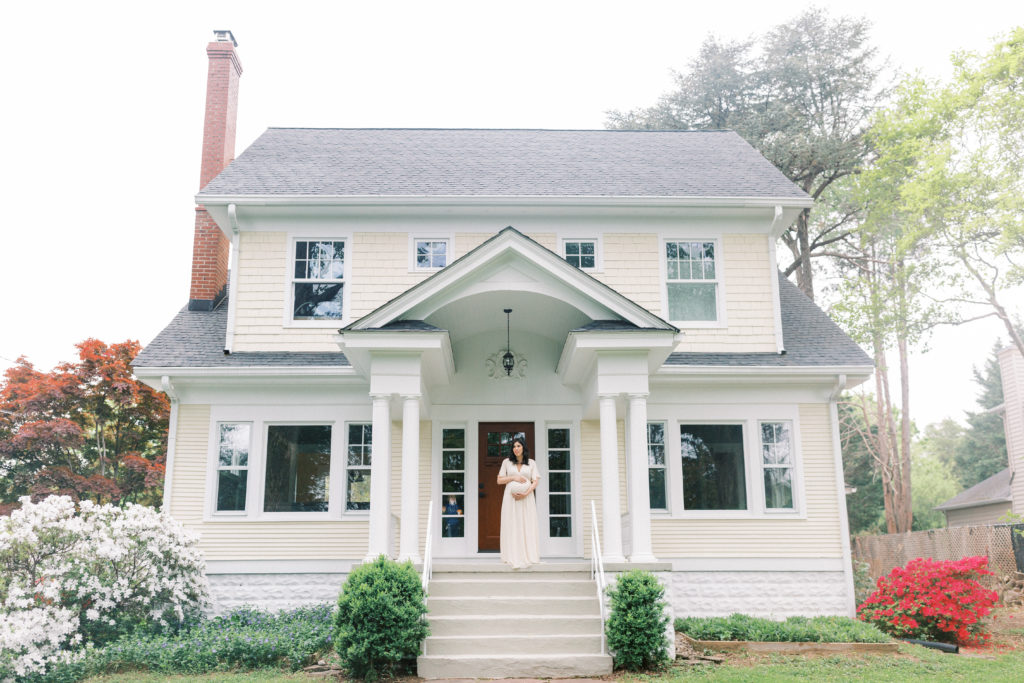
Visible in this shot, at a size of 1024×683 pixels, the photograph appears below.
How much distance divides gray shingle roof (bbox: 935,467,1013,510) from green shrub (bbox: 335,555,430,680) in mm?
23070

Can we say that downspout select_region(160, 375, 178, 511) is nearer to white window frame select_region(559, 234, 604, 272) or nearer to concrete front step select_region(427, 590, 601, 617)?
concrete front step select_region(427, 590, 601, 617)

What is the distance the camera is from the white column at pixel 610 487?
9617 millimetres

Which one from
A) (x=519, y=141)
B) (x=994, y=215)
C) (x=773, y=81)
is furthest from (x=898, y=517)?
(x=519, y=141)

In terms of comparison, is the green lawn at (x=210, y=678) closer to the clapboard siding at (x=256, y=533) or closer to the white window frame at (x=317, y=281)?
the clapboard siding at (x=256, y=533)

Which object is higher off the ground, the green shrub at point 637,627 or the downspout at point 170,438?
the downspout at point 170,438

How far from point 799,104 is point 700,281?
45.9ft

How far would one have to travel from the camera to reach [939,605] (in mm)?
10484

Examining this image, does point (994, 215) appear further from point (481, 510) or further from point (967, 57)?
point (481, 510)

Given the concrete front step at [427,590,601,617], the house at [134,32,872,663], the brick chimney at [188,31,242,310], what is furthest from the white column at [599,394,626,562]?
the brick chimney at [188,31,242,310]

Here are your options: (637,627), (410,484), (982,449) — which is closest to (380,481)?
(410,484)

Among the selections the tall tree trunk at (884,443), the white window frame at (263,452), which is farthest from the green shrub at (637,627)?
the tall tree trunk at (884,443)

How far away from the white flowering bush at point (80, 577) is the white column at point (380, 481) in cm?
271

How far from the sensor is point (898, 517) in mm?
24984

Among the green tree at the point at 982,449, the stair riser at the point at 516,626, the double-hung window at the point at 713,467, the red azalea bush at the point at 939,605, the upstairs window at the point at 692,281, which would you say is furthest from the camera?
the green tree at the point at 982,449
